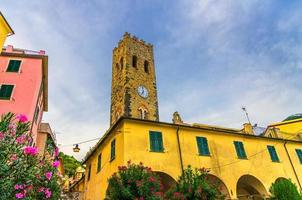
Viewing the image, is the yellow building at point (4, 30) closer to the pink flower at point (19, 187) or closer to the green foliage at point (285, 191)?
the pink flower at point (19, 187)

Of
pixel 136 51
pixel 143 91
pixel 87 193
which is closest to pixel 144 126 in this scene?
pixel 87 193

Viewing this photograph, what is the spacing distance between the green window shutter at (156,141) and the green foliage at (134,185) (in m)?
3.17

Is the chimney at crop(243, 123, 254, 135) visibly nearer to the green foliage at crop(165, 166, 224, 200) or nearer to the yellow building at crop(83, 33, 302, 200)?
the yellow building at crop(83, 33, 302, 200)

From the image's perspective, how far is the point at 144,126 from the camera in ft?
50.0

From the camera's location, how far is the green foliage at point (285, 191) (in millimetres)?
14234

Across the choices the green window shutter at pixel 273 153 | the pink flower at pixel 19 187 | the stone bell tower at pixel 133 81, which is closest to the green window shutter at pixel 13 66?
the stone bell tower at pixel 133 81

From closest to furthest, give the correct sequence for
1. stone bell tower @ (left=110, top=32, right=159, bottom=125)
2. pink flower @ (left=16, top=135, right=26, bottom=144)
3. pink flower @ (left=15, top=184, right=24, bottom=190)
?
pink flower @ (left=15, top=184, right=24, bottom=190) < pink flower @ (left=16, top=135, right=26, bottom=144) < stone bell tower @ (left=110, top=32, right=159, bottom=125)

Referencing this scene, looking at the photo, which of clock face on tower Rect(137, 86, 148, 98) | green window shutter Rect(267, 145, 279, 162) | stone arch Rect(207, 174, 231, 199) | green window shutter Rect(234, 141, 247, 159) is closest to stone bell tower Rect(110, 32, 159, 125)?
clock face on tower Rect(137, 86, 148, 98)

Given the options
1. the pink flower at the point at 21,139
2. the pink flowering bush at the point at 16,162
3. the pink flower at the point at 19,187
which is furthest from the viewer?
the pink flower at the point at 21,139

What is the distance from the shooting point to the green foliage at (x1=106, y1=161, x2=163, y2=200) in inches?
411

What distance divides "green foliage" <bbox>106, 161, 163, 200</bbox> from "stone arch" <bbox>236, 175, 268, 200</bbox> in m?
8.30

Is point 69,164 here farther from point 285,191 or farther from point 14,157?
point 14,157

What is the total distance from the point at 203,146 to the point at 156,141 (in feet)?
11.2

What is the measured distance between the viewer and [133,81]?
2994 centimetres
